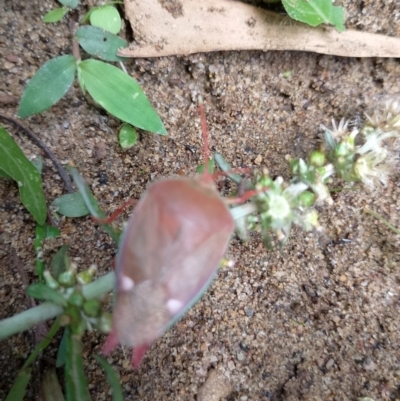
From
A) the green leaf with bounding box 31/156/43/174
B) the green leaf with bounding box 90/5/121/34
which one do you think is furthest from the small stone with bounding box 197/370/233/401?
the green leaf with bounding box 90/5/121/34

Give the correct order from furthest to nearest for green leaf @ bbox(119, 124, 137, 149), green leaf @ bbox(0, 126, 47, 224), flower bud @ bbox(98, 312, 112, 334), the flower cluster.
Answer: green leaf @ bbox(119, 124, 137, 149) < green leaf @ bbox(0, 126, 47, 224) < the flower cluster < flower bud @ bbox(98, 312, 112, 334)

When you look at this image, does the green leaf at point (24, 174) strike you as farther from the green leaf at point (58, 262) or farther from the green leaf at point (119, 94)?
the green leaf at point (119, 94)

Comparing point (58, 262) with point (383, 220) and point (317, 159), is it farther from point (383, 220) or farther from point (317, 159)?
point (383, 220)

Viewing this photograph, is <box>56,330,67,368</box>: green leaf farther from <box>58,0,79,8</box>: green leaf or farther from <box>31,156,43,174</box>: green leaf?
<box>58,0,79,8</box>: green leaf

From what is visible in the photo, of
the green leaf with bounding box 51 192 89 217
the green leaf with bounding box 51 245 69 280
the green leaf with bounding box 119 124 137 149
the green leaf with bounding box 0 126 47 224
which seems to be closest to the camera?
the green leaf with bounding box 51 245 69 280

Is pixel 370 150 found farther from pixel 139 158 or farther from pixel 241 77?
pixel 139 158

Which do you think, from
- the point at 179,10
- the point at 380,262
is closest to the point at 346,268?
the point at 380,262
